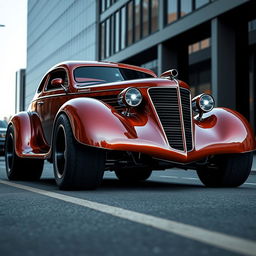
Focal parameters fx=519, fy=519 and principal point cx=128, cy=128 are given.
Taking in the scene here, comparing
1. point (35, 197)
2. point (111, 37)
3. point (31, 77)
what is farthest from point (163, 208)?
point (31, 77)

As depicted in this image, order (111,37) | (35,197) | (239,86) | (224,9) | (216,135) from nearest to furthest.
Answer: (35,197), (216,135), (224,9), (239,86), (111,37)

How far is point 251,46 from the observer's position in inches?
1119

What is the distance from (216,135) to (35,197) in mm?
2490

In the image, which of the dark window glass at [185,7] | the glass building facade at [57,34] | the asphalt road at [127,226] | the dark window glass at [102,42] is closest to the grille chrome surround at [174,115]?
the asphalt road at [127,226]

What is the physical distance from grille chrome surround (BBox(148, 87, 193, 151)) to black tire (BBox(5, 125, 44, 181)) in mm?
2848

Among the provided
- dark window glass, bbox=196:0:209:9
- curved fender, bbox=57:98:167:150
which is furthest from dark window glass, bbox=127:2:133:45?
curved fender, bbox=57:98:167:150

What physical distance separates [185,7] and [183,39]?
6.32ft

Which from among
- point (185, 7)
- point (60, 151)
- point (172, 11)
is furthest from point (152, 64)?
point (60, 151)

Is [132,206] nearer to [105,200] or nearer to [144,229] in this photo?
[105,200]

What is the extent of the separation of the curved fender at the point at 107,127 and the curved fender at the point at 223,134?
635 mm

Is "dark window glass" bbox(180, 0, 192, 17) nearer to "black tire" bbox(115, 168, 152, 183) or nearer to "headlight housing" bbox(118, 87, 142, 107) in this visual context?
"black tire" bbox(115, 168, 152, 183)

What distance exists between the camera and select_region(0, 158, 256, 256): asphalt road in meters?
2.55

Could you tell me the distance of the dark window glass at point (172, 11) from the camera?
26.6m

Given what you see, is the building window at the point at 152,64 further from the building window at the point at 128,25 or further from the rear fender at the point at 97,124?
the rear fender at the point at 97,124
